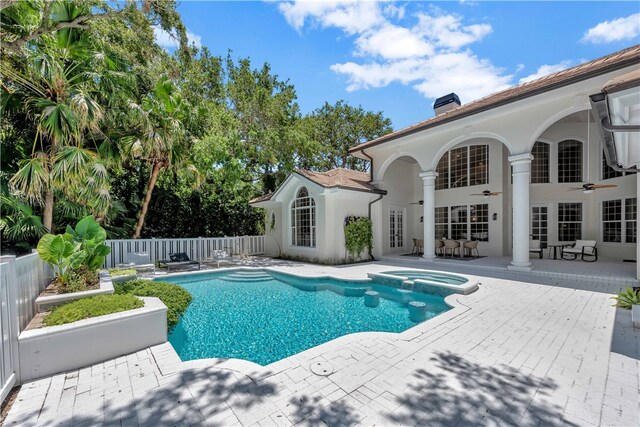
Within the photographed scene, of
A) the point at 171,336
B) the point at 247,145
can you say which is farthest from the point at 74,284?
the point at 247,145

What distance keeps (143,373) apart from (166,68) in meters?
14.0

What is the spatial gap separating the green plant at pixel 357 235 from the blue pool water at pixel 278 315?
137 inches

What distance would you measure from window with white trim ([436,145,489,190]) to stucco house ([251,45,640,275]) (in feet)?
0.18

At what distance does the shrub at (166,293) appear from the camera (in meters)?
5.75

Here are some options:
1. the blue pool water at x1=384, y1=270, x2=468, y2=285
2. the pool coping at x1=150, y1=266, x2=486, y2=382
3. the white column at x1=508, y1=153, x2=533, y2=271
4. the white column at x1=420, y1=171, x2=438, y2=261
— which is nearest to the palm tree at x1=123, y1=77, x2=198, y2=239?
the pool coping at x1=150, y1=266, x2=486, y2=382

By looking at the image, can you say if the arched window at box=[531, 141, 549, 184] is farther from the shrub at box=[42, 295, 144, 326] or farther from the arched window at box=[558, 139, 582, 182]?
the shrub at box=[42, 295, 144, 326]

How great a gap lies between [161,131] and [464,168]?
620 inches

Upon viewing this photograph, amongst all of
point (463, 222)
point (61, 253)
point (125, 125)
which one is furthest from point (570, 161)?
point (125, 125)

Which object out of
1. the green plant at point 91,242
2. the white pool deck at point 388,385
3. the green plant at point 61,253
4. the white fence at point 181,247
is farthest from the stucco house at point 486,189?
the green plant at point 61,253

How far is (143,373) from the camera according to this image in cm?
386

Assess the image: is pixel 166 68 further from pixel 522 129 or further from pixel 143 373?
pixel 522 129

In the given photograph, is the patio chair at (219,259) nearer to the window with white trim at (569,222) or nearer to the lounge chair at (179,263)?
the lounge chair at (179,263)

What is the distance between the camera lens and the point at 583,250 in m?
12.7

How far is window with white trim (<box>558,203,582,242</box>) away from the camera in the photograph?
13.7 meters
